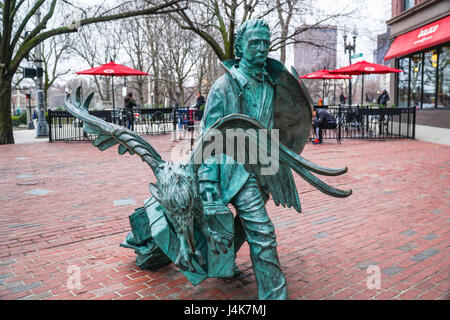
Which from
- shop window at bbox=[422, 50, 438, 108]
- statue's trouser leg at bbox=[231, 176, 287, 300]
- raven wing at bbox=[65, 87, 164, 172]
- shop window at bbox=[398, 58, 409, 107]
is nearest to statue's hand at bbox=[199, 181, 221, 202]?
statue's trouser leg at bbox=[231, 176, 287, 300]

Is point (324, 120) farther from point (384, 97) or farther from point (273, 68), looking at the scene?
point (273, 68)

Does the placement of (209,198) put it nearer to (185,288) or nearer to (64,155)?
(185,288)

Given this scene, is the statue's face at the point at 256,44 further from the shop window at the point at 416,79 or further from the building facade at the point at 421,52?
the shop window at the point at 416,79

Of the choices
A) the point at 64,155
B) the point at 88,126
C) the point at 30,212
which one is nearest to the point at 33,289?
the point at 88,126

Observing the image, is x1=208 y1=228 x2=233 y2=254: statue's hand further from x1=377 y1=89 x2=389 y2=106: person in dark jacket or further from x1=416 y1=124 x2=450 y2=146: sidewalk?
x1=377 y1=89 x2=389 y2=106: person in dark jacket

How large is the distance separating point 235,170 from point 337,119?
1692 cm

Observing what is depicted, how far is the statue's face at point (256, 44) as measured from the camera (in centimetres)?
304

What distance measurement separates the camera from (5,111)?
15734mm

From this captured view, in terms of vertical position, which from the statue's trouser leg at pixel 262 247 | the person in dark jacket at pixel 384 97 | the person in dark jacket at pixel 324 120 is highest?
the person in dark jacket at pixel 384 97

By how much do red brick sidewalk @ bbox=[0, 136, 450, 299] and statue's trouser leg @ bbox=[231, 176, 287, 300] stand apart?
484mm

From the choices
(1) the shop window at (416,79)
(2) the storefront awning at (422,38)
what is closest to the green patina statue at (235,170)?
(2) the storefront awning at (422,38)

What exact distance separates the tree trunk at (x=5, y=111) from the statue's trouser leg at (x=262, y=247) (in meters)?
15.6

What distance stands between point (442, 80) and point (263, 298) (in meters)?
20.5

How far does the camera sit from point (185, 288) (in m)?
3.49
